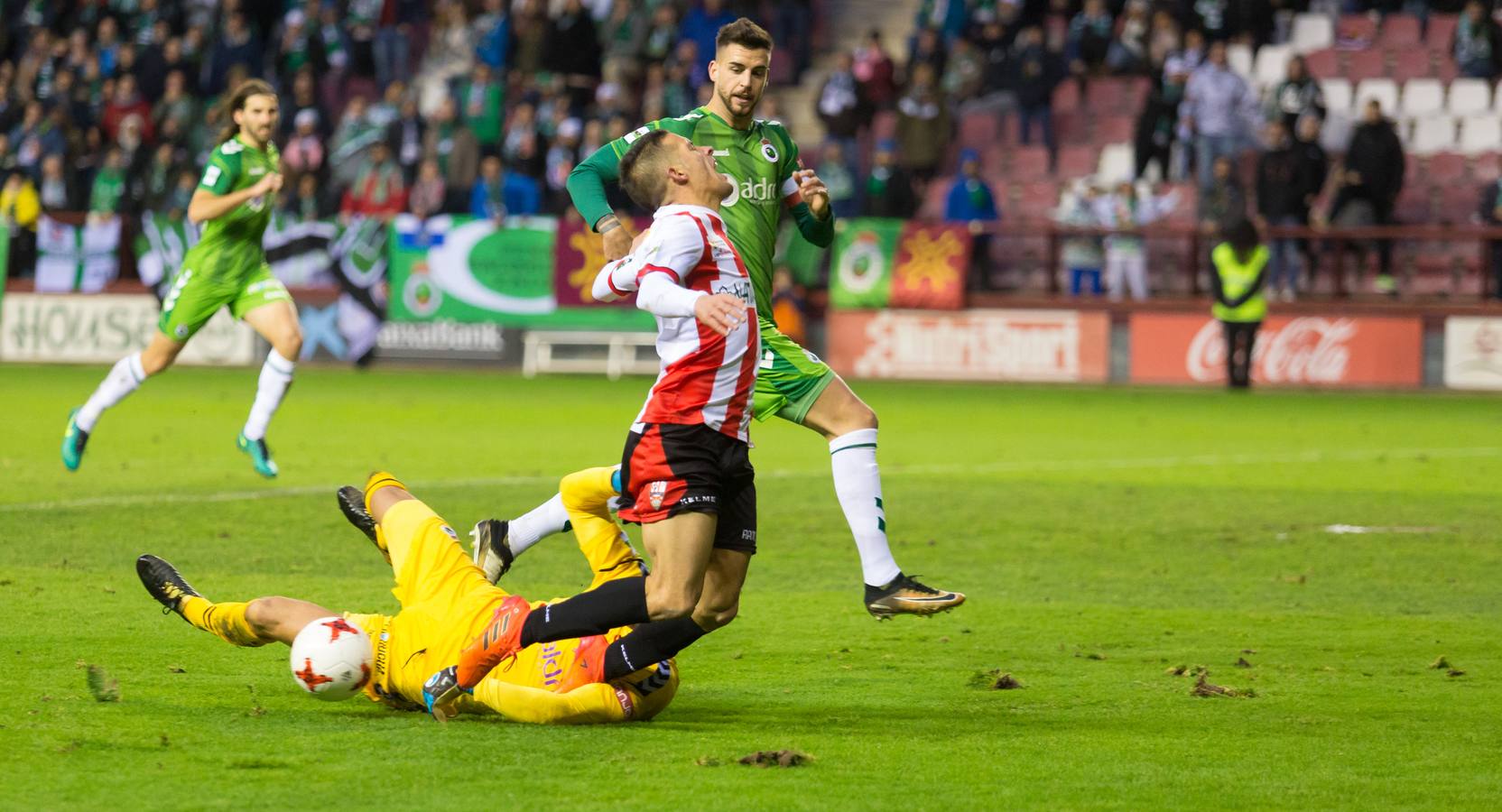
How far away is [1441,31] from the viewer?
81.5 ft

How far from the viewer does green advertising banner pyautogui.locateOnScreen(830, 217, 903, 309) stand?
24.1 m

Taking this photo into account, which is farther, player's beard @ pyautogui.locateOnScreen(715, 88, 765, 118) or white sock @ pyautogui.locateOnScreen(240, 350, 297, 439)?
white sock @ pyautogui.locateOnScreen(240, 350, 297, 439)

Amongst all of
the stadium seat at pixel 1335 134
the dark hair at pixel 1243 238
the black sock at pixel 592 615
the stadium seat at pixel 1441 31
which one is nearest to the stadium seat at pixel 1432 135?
the stadium seat at pixel 1335 134

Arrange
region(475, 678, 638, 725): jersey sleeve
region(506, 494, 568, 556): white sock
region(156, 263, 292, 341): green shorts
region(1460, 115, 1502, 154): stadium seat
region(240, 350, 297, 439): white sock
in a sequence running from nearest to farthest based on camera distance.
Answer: region(475, 678, 638, 725): jersey sleeve → region(506, 494, 568, 556): white sock → region(240, 350, 297, 439): white sock → region(156, 263, 292, 341): green shorts → region(1460, 115, 1502, 154): stadium seat

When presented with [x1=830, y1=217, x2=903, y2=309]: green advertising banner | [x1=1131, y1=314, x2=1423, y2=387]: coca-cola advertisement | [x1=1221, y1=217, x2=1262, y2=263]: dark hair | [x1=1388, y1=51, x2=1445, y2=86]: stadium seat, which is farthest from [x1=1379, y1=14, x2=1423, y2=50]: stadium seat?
[x1=830, y1=217, x2=903, y2=309]: green advertising banner

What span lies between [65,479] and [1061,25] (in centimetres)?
1658

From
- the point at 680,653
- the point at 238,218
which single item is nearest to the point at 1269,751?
the point at 680,653

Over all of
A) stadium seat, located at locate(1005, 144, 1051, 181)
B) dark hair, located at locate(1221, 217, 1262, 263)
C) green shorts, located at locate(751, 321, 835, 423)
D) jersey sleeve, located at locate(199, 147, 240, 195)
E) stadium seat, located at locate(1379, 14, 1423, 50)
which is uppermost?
stadium seat, located at locate(1379, 14, 1423, 50)

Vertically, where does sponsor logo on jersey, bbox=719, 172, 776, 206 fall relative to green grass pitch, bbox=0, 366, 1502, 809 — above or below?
above

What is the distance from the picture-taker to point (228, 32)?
29.1 meters

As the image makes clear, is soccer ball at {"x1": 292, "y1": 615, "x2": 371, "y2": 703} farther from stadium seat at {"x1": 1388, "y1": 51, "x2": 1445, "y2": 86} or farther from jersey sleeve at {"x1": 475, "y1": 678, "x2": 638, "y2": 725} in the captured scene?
stadium seat at {"x1": 1388, "y1": 51, "x2": 1445, "y2": 86}

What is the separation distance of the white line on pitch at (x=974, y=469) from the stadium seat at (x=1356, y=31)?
403 inches

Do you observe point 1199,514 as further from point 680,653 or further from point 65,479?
point 65,479

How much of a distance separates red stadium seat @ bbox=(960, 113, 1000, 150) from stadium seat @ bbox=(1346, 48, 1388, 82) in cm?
425
